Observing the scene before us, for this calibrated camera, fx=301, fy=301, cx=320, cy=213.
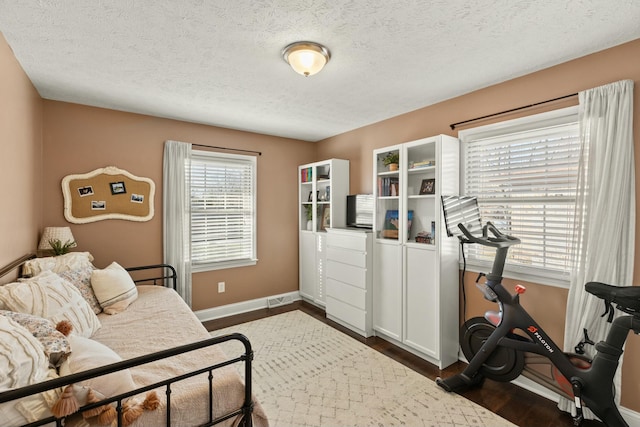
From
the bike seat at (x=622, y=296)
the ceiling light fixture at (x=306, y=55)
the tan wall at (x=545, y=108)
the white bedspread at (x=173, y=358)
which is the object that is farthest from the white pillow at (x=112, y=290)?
the bike seat at (x=622, y=296)

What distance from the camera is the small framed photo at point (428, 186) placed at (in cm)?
298

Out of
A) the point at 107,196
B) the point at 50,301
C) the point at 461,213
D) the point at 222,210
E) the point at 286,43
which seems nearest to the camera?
the point at 50,301

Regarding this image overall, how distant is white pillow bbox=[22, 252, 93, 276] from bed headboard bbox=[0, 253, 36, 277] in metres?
0.05

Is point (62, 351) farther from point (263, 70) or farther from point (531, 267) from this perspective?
point (531, 267)

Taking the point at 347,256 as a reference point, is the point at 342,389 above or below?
below

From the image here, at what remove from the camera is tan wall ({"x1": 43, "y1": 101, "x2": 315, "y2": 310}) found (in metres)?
3.09

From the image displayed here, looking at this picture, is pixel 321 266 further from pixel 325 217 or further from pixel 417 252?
A: pixel 417 252

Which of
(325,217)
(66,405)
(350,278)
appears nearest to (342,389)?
(350,278)

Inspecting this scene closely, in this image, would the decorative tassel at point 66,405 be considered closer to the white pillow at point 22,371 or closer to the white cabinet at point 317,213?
the white pillow at point 22,371

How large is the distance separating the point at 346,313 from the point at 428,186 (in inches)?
70.5

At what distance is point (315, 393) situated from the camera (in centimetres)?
241

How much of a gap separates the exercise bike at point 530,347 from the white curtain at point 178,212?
9.89ft

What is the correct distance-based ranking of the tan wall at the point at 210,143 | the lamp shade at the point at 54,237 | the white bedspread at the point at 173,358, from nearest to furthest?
the white bedspread at the point at 173,358, the tan wall at the point at 210,143, the lamp shade at the point at 54,237

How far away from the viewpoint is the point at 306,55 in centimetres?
205
